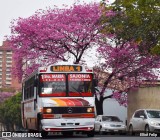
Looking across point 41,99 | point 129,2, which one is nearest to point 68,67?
point 41,99

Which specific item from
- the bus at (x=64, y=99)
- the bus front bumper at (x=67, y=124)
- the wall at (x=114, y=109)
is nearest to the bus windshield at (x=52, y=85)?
Answer: the bus at (x=64, y=99)

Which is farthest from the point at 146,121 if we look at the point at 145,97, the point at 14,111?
the point at 14,111

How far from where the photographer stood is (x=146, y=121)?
28.0 meters

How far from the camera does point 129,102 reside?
146 ft

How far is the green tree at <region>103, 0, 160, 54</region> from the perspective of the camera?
75.8ft

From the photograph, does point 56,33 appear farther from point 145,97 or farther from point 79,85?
point 79,85

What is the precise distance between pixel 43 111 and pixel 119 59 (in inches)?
627

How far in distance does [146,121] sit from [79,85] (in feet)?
24.7

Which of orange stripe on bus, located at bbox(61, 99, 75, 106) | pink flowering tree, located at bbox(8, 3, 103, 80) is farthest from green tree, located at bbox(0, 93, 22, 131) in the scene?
orange stripe on bus, located at bbox(61, 99, 75, 106)

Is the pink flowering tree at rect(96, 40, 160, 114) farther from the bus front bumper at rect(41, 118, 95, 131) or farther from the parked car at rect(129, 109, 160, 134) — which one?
the bus front bumper at rect(41, 118, 95, 131)

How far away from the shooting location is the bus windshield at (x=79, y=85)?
21641mm

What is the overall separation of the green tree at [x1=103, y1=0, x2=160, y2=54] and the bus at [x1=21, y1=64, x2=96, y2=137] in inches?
144

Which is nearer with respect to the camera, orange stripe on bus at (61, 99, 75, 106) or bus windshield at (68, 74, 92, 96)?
orange stripe on bus at (61, 99, 75, 106)

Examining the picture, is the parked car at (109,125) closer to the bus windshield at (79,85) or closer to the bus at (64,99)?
the bus at (64,99)
